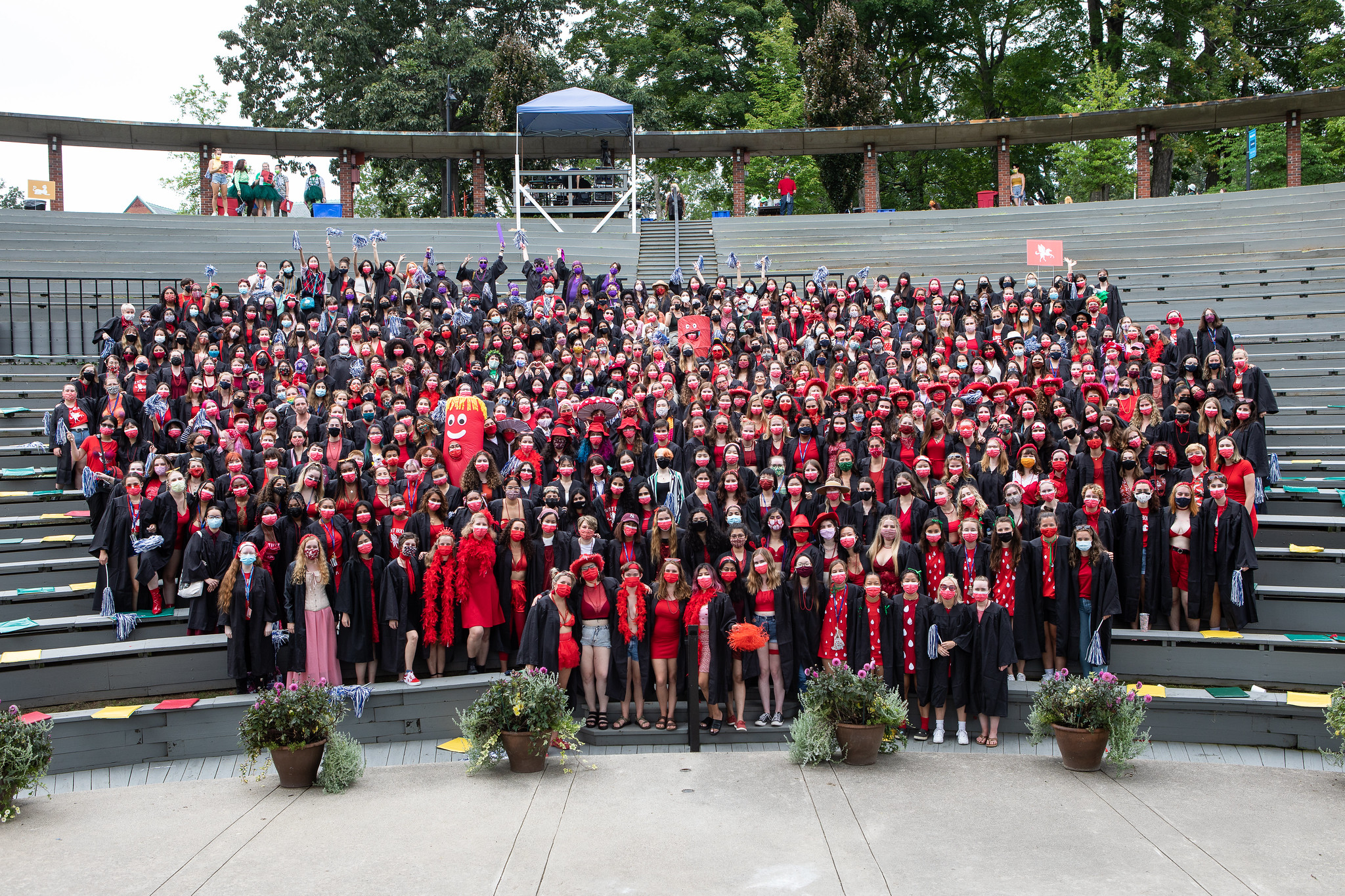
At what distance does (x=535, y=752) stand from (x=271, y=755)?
2.06 m

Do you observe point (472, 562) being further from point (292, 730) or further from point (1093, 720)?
point (1093, 720)

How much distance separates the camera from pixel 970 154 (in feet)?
133

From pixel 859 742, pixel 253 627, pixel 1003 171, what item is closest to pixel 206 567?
pixel 253 627

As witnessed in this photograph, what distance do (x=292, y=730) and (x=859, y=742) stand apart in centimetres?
446

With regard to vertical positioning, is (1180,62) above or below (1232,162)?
above

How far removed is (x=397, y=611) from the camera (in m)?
9.94

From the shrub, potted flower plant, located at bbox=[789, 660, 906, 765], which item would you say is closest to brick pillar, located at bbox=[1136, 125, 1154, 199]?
potted flower plant, located at bbox=[789, 660, 906, 765]

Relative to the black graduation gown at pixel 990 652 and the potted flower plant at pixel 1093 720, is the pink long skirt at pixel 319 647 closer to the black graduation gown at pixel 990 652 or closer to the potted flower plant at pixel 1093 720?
the black graduation gown at pixel 990 652

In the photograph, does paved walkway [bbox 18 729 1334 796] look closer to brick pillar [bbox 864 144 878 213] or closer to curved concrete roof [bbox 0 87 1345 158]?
curved concrete roof [bbox 0 87 1345 158]

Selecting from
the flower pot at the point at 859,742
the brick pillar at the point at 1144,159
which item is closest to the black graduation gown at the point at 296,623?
the flower pot at the point at 859,742

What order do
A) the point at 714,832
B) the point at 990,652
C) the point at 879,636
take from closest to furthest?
the point at 714,832 → the point at 990,652 → the point at 879,636

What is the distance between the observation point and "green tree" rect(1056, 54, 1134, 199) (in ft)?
112

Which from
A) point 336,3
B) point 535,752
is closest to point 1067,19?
point 336,3

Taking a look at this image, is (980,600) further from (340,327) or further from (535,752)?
(340,327)
